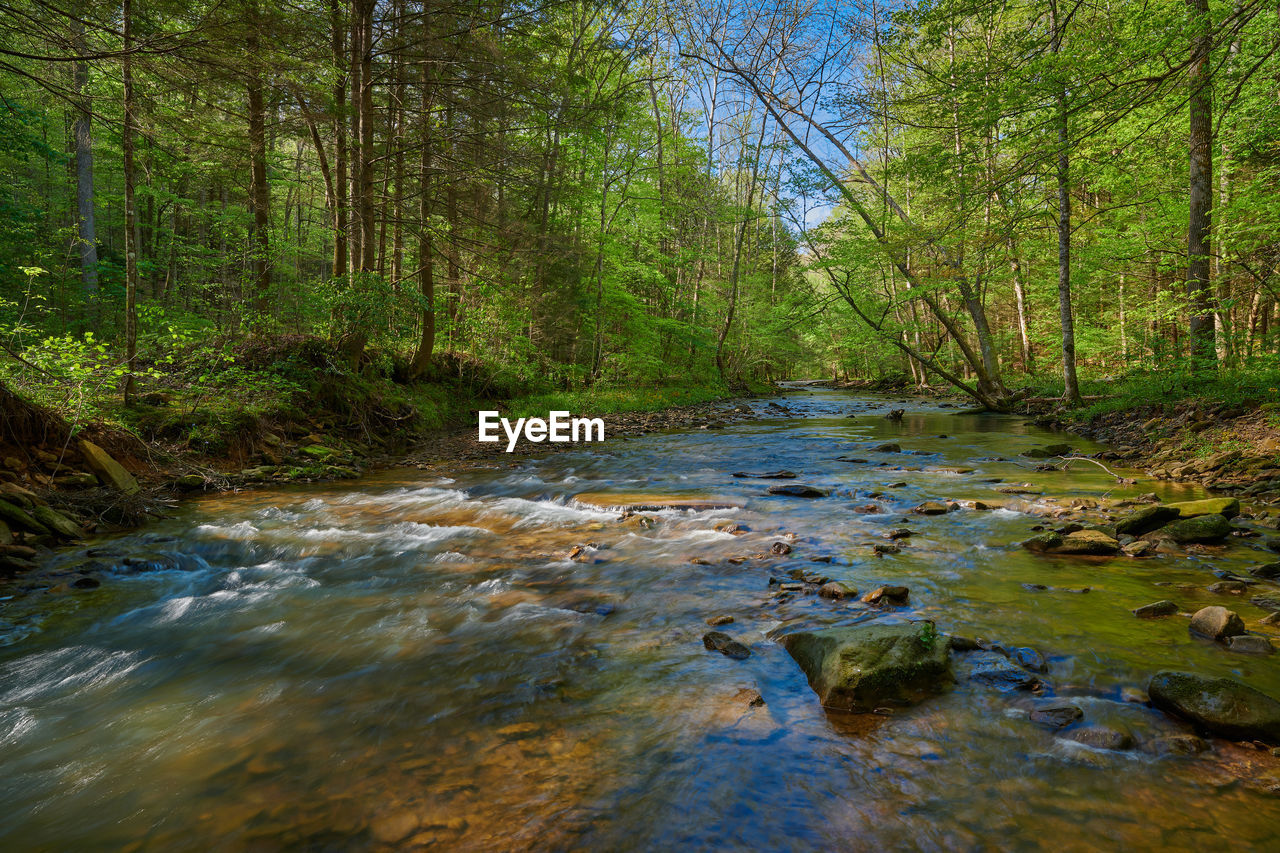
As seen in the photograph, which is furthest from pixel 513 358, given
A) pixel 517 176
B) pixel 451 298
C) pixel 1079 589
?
pixel 1079 589

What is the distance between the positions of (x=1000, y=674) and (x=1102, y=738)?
0.57m

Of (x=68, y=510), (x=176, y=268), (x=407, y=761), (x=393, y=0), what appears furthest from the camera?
(x=176, y=268)

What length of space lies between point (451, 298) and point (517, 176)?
17.1 feet

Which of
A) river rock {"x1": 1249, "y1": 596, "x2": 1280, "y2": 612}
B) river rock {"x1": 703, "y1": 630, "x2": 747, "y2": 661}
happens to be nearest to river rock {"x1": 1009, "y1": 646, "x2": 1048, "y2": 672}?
river rock {"x1": 703, "y1": 630, "x2": 747, "y2": 661}

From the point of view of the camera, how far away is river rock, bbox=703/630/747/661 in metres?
3.46

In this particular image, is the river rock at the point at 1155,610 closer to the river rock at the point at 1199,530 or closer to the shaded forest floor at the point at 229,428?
the river rock at the point at 1199,530

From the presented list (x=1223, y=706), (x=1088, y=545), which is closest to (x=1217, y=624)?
(x=1223, y=706)

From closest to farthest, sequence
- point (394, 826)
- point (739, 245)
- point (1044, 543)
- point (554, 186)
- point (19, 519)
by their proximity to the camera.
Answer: point (394, 826) < point (1044, 543) < point (19, 519) < point (554, 186) < point (739, 245)

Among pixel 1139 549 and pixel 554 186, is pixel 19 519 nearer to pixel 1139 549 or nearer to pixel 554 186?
pixel 1139 549

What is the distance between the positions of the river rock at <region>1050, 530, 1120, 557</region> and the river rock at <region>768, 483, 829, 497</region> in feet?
9.56

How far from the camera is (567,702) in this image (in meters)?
3.04

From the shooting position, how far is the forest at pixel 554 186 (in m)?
6.92

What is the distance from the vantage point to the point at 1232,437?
734 cm

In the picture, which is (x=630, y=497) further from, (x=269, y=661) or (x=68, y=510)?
(x=68, y=510)
